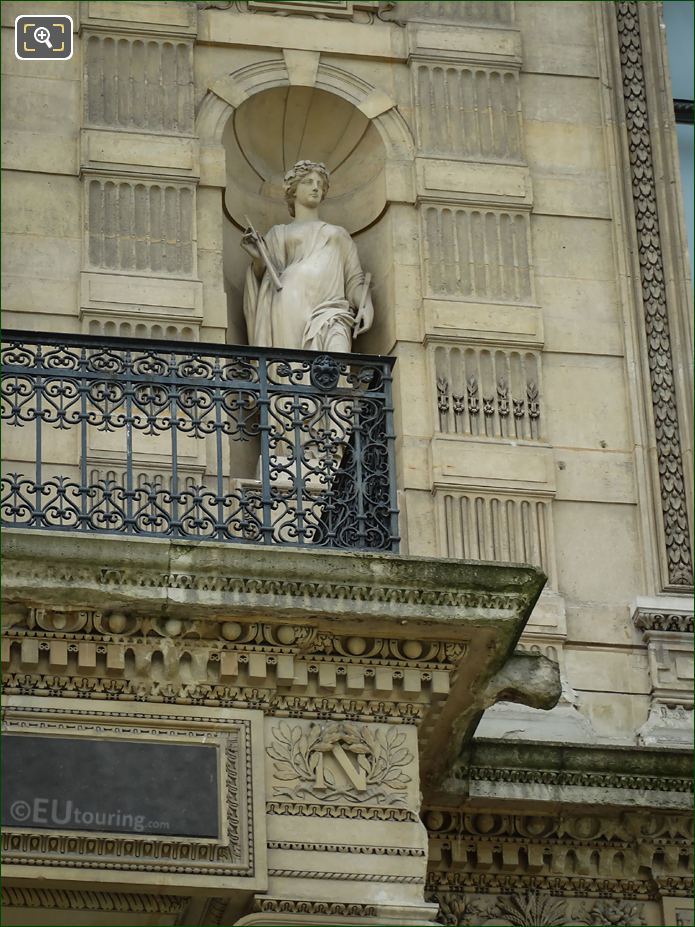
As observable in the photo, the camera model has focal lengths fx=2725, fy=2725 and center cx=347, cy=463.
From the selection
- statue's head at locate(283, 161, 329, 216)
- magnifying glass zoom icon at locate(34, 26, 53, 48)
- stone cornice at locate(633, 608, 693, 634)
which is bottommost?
stone cornice at locate(633, 608, 693, 634)

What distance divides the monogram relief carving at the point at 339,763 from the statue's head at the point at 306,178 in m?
4.09

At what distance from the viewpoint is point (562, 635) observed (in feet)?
44.8

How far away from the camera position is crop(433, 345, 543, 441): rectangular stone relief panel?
1413 centimetres

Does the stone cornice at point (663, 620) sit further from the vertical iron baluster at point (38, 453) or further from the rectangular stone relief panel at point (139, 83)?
the rectangular stone relief panel at point (139, 83)

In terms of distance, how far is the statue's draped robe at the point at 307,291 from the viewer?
1430 cm

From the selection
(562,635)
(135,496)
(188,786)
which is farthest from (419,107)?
(188,786)

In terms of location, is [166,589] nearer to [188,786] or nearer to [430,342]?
[188,786]

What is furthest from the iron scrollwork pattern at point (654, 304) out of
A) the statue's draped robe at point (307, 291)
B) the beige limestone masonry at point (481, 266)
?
the statue's draped robe at point (307, 291)

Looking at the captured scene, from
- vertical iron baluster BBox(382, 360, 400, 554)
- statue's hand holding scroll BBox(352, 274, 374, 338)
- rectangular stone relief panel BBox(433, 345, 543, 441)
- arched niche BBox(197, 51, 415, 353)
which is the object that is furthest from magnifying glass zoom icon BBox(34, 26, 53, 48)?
vertical iron baluster BBox(382, 360, 400, 554)

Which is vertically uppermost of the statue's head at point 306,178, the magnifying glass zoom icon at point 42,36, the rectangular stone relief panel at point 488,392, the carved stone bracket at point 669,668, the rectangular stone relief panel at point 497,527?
the magnifying glass zoom icon at point 42,36

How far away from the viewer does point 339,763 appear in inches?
458

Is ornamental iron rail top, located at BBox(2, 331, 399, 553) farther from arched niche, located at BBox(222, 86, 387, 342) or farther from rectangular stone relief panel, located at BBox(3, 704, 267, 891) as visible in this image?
arched niche, located at BBox(222, 86, 387, 342)

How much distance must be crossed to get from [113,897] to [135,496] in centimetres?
170

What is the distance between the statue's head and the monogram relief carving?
409 cm
